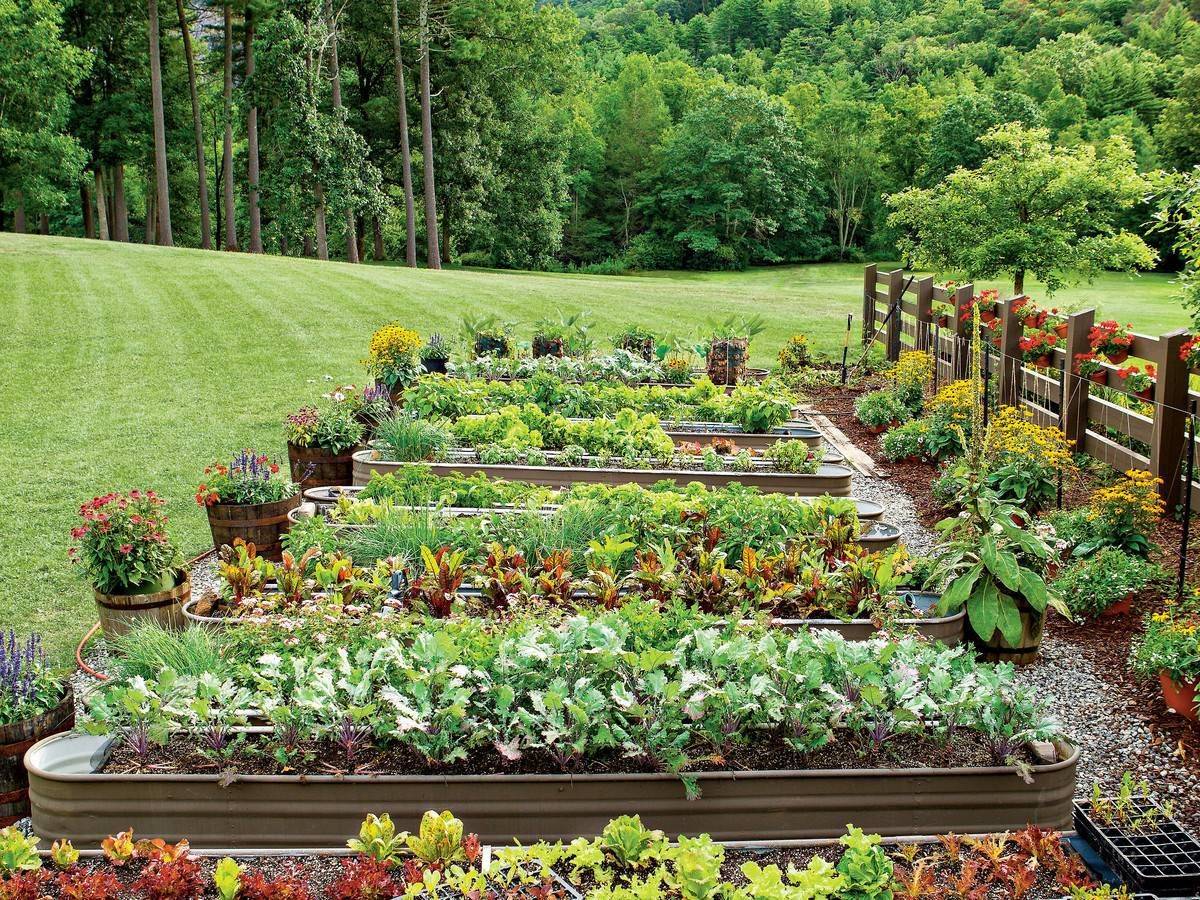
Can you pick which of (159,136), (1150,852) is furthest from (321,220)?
(1150,852)

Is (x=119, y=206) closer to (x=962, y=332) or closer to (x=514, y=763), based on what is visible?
(x=962, y=332)

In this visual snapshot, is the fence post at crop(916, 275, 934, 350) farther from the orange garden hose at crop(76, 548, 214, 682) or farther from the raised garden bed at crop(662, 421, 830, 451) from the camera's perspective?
the orange garden hose at crop(76, 548, 214, 682)

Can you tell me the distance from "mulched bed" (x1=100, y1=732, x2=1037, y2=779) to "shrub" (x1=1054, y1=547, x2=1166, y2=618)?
215 centimetres

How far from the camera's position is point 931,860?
3.15 metres

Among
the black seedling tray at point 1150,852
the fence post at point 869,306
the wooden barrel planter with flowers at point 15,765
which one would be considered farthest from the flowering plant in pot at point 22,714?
the fence post at point 869,306

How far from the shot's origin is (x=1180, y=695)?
433 cm

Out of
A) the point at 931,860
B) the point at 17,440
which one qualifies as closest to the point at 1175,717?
the point at 931,860

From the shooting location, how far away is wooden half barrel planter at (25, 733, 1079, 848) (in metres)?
3.29

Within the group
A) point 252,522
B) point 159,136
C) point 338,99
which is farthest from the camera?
point 338,99

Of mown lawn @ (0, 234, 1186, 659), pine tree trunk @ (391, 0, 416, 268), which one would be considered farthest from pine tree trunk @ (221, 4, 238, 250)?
mown lawn @ (0, 234, 1186, 659)

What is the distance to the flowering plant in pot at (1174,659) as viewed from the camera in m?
4.29

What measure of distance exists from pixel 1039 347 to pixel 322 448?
6.10 meters

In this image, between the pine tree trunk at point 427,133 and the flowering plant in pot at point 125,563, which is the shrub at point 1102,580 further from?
the pine tree trunk at point 427,133

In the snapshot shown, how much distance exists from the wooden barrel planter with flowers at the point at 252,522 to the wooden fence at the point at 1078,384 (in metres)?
5.13
